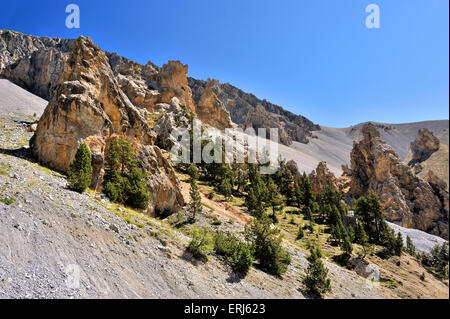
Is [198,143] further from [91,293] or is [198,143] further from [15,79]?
[15,79]

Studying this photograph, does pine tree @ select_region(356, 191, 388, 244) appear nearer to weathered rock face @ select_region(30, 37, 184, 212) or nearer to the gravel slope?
weathered rock face @ select_region(30, 37, 184, 212)

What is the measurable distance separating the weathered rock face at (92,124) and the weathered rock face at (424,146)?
604 ft

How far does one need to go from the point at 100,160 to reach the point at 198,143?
43.8m

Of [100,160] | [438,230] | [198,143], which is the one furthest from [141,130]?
[438,230]

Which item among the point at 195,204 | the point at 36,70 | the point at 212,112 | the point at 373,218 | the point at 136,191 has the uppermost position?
the point at 36,70

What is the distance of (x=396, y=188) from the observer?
73562mm

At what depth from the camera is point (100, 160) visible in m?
22.3

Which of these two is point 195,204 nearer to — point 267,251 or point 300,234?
point 267,251

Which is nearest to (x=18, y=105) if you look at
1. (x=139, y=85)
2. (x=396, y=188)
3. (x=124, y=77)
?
(x=124, y=77)

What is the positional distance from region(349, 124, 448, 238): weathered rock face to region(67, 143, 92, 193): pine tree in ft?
262

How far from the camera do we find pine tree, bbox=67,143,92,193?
18.1 m

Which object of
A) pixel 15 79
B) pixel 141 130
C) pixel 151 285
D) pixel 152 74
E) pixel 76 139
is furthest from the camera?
pixel 152 74

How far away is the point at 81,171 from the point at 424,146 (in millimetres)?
207311

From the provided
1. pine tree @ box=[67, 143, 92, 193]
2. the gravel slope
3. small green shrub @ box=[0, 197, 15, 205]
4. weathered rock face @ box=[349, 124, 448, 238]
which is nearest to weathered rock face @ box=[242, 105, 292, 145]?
weathered rock face @ box=[349, 124, 448, 238]
